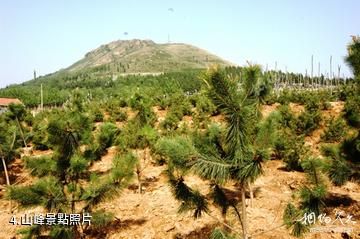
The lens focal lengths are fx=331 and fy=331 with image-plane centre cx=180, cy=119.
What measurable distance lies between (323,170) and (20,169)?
14028 millimetres

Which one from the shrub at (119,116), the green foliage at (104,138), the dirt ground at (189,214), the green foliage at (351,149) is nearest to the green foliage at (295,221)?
the dirt ground at (189,214)

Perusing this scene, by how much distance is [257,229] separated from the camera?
25.7 feet

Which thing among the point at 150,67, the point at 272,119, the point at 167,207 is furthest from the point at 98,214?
the point at 150,67

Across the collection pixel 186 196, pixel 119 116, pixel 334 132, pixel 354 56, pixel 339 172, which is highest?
pixel 354 56

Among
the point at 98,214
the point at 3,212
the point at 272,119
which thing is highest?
the point at 272,119

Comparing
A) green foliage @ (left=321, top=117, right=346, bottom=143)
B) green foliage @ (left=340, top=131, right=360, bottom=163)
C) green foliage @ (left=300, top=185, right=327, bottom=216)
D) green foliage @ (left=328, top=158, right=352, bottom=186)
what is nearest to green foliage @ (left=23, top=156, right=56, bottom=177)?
green foliage @ (left=300, top=185, right=327, bottom=216)

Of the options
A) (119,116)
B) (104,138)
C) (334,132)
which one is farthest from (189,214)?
(119,116)

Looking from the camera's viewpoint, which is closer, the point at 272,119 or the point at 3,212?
the point at 272,119

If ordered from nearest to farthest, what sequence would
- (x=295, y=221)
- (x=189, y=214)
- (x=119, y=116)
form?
(x=295, y=221) < (x=189, y=214) < (x=119, y=116)

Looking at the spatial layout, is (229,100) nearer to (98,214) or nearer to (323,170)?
(323,170)

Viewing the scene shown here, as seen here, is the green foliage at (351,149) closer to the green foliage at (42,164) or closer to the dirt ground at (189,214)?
the dirt ground at (189,214)

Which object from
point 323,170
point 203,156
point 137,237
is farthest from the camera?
point 137,237

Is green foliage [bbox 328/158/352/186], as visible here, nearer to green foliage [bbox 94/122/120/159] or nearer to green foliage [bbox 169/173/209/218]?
green foliage [bbox 169/173/209/218]

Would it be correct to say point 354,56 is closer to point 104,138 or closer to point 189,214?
point 104,138
